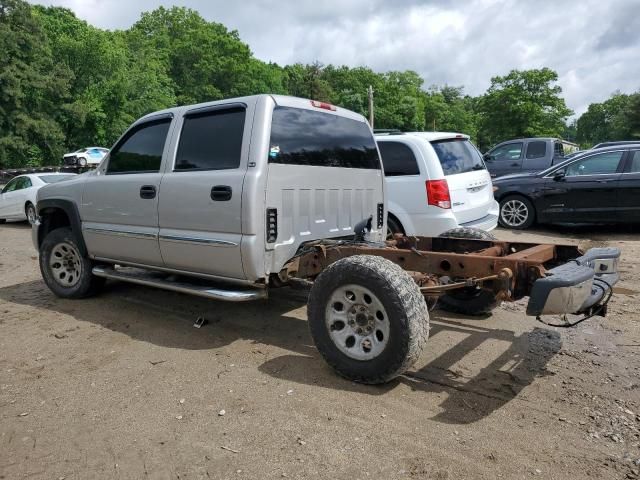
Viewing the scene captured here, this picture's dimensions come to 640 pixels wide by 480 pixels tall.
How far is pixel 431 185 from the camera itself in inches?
249

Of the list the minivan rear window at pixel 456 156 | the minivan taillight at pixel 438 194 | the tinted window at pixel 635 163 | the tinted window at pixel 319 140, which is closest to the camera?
the tinted window at pixel 319 140

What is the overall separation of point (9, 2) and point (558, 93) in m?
45.9

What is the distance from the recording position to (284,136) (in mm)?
4258

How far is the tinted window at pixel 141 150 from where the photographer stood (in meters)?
4.86

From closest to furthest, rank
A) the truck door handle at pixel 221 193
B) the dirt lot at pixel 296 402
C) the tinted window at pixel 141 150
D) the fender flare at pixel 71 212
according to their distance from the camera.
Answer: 1. the dirt lot at pixel 296 402
2. the truck door handle at pixel 221 193
3. the tinted window at pixel 141 150
4. the fender flare at pixel 71 212

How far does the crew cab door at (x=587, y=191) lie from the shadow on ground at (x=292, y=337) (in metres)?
5.84

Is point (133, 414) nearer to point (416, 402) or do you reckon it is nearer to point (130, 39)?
point (416, 402)

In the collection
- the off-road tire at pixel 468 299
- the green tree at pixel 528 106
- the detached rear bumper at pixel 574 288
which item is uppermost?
the green tree at pixel 528 106

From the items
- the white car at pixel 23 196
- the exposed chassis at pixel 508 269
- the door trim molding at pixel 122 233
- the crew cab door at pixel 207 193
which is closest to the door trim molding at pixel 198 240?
the crew cab door at pixel 207 193

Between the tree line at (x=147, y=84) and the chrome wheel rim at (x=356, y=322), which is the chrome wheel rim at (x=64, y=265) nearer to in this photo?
the chrome wheel rim at (x=356, y=322)

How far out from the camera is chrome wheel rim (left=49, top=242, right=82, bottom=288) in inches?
230

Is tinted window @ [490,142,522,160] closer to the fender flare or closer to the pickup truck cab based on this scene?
the pickup truck cab

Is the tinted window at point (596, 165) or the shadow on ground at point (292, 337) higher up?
the tinted window at point (596, 165)

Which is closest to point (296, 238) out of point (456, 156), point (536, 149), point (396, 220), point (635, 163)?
point (396, 220)
